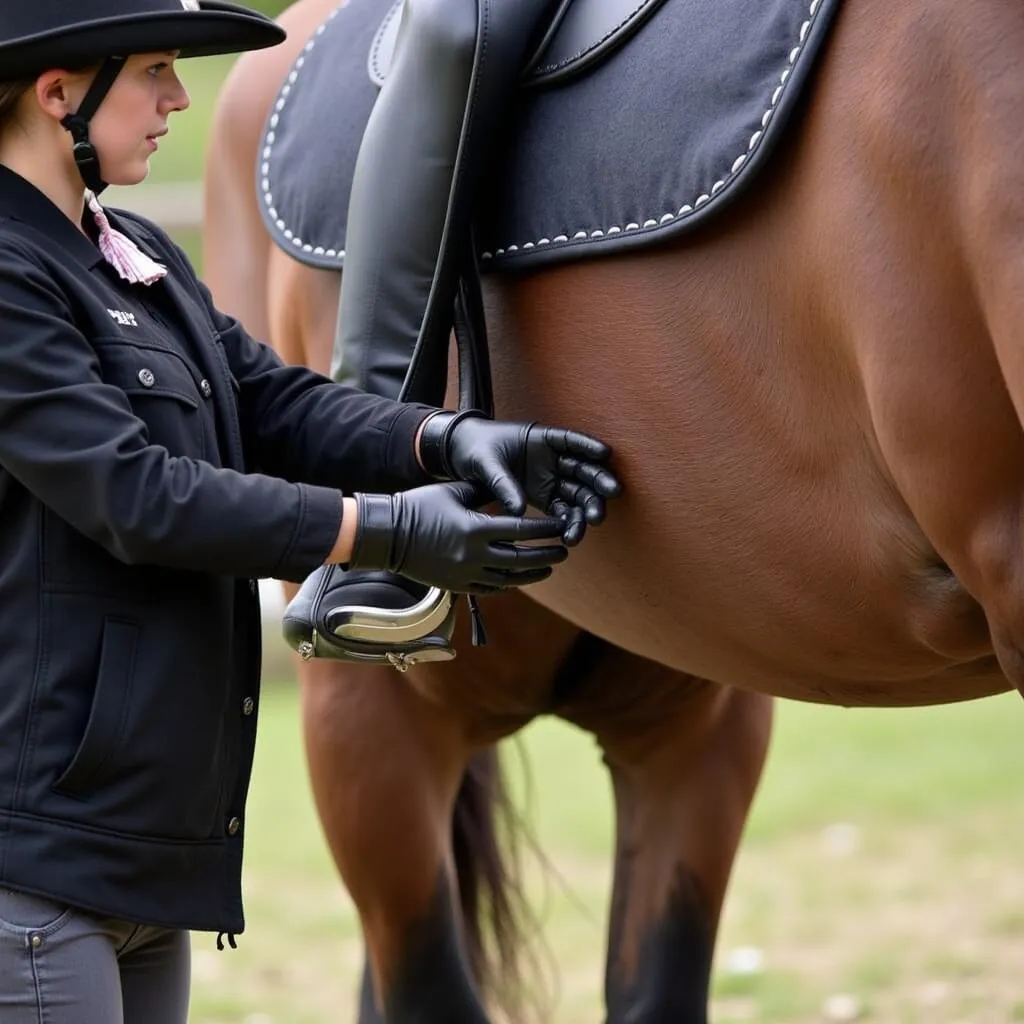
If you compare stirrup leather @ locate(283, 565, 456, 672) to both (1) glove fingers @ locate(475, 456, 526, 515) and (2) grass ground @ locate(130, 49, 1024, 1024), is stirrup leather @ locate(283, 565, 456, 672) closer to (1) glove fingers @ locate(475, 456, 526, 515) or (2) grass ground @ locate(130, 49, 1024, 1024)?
(1) glove fingers @ locate(475, 456, 526, 515)

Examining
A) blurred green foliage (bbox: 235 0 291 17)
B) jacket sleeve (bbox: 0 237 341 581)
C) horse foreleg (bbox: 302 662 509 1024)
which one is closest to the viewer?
jacket sleeve (bbox: 0 237 341 581)

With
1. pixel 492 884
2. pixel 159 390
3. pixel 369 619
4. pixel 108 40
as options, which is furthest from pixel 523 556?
pixel 492 884

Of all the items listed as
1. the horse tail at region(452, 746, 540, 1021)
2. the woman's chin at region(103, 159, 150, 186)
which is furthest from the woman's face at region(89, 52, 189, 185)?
the horse tail at region(452, 746, 540, 1021)

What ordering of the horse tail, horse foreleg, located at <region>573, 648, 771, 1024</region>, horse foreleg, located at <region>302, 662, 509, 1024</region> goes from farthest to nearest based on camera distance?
the horse tail → horse foreleg, located at <region>573, 648, 771, 1024</region> → horse foreleg, located at <region>302, 662, 509, 1024</region>

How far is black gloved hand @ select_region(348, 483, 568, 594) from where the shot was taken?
1.62 m

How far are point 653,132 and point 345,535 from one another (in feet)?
1.71

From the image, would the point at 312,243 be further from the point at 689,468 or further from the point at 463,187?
the point at 689,468

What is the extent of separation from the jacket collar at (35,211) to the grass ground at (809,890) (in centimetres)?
189

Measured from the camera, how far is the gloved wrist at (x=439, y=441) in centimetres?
180

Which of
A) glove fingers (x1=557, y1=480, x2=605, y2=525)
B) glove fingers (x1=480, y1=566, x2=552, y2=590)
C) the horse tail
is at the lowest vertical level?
the horse tail

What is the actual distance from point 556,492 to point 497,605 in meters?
0.55

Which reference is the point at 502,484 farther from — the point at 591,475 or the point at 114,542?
the point at 114,542

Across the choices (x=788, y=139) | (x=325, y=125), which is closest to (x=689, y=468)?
(x=788, y=139)

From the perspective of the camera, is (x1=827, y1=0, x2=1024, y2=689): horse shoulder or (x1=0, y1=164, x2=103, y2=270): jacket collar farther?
(x1=0, y1=164, x2=103, y2=270): jacket collar
